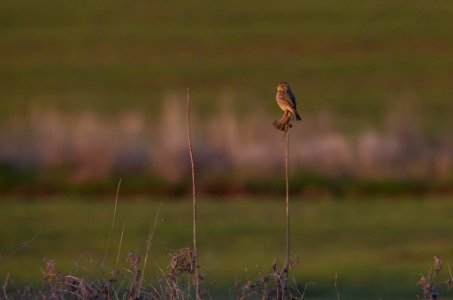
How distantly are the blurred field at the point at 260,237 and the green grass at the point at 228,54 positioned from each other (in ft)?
32.6

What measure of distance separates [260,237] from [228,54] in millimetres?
20849

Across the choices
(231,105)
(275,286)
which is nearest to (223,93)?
(231,105)

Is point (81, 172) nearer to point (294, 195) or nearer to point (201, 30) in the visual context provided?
point (294, 195)

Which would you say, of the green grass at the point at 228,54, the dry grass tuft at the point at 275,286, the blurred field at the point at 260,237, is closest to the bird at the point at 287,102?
the dry grass tuft at the point at 275,286

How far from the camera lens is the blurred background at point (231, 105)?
19.1 meters

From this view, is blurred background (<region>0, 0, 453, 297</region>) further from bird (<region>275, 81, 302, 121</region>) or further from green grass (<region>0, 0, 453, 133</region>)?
bird (<region>275, 81, 302, 121</region>)

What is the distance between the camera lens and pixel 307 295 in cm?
1098

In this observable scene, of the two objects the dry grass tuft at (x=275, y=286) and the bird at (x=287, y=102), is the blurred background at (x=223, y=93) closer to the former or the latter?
the bird at (x=287, y=102)

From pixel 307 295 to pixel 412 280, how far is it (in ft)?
4.32

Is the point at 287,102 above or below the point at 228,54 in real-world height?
below

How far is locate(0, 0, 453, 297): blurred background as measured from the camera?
19.1 meters

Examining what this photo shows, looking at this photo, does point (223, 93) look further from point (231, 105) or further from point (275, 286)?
point (275, 286)

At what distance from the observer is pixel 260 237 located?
49.8 feet

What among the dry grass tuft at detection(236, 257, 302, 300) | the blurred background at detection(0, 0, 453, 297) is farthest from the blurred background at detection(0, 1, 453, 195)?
the dry grass tuft at detection(236, 257, 302, 300)
